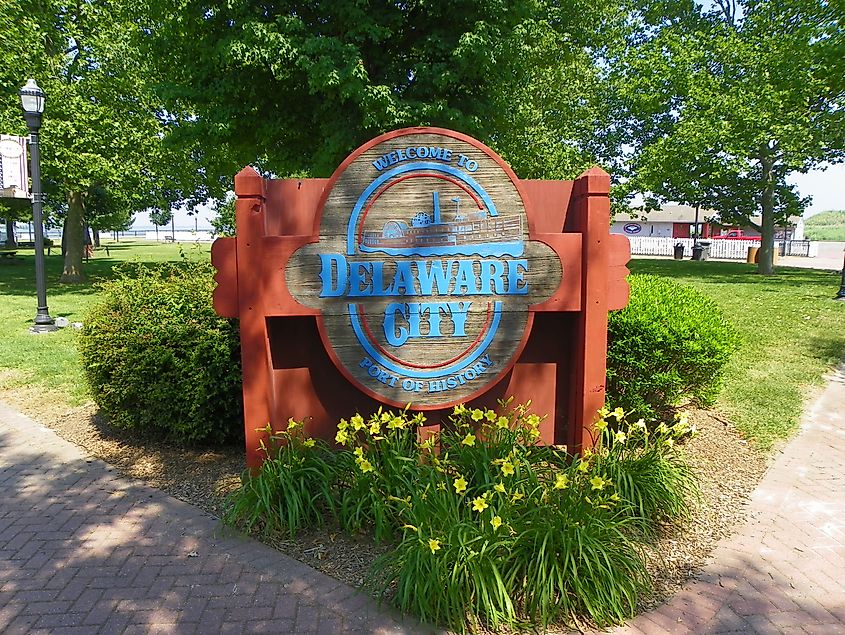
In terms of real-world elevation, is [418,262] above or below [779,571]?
above

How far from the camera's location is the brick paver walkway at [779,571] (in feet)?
9.16

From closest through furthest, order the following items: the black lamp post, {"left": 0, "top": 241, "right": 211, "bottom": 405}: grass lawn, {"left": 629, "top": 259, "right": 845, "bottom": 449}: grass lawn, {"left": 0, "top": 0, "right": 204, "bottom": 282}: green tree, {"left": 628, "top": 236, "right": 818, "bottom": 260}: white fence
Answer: {"left": 629, "top": 259, "right": 845, "bottom": 449}: grass lawn < {"left": 0, "top": 241, "right": 211, "bottom": 405}: grass lawn < the black lamp post < {"left": 0, "top": 0, "right": 204, "bottom": 282}: green tree < {"left": 628, "top": 236, "right": 818, "bottom": 260}: white fence

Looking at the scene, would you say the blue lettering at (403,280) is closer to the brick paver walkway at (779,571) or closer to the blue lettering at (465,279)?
the blue lettering at (465,279)

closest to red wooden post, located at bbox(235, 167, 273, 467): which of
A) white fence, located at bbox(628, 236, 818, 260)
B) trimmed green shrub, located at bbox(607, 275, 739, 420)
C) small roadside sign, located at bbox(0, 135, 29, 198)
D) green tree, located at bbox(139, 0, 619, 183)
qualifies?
trimmed green shrub, located at bbox(607, 275, 739, 420)

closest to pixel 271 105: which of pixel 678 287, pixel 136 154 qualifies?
pixel 136 154

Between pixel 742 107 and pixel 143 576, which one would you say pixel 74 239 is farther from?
pixel 742 107

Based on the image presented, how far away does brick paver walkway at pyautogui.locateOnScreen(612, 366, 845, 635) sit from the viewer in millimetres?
2793

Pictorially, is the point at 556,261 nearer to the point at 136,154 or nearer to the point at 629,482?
the point at 629,482

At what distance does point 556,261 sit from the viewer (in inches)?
149

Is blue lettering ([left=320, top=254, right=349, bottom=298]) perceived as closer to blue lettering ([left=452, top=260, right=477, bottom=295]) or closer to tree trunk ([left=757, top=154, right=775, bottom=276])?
blue lettering ([left=452, top=260, right=477, bottom=295])

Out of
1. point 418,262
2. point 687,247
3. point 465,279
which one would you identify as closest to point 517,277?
point 465,279

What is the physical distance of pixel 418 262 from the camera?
12.2 feet

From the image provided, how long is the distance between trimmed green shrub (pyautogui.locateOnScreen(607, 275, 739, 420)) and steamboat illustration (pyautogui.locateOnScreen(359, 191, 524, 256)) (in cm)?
142

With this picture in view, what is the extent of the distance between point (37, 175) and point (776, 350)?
11638 millimetres
